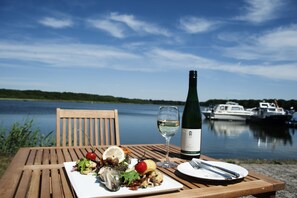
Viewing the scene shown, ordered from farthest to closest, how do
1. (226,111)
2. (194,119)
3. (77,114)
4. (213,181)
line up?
(226,111) < (77,114) < (194,119) < (213,181)

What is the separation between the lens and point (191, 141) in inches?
69.4

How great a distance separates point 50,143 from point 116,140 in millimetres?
4243

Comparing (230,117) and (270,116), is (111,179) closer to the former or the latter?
(270,116)

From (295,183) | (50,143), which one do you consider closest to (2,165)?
(50,143)

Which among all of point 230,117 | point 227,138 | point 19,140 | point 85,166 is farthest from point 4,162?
point 230,117

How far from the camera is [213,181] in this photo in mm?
1346

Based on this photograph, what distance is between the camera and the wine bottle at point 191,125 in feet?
5.74

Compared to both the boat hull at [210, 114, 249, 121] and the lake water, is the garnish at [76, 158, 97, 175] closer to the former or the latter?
the lake water

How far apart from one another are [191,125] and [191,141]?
0.46 ft

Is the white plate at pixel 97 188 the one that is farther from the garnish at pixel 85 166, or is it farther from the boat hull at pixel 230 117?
the boat hull at pixel 230 117

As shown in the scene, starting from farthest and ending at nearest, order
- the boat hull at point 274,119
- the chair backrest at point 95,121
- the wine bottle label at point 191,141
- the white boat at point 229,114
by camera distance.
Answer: the white boat at point 229,114 → the boat hull at point 274,119 → the chair backrest at point 95,121 → the wine bottle label at point 191,141

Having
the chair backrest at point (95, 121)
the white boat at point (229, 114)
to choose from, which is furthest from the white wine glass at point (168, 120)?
the white boat at point (229, 114)

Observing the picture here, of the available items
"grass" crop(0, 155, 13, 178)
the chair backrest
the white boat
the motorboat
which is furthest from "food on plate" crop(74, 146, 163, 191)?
the white boat

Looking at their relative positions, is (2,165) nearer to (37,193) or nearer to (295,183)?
(37,193)
